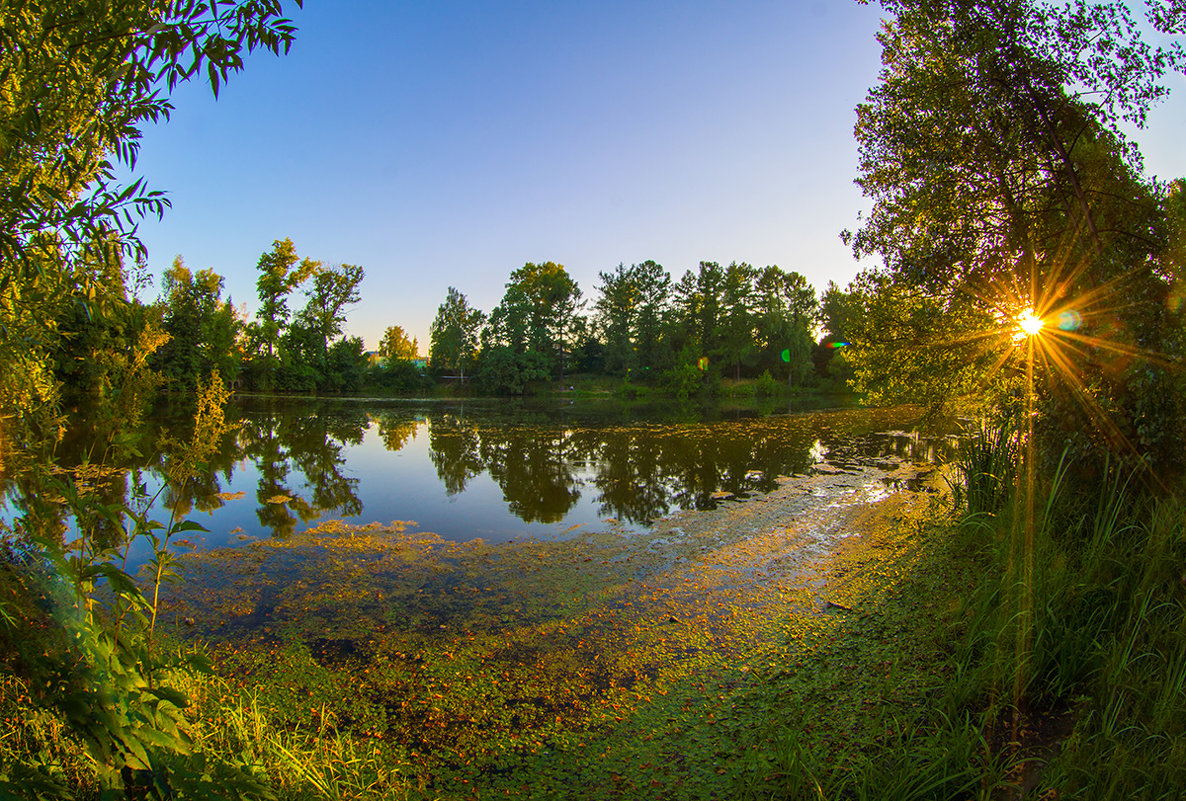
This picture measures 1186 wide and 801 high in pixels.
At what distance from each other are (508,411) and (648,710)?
26321 mm

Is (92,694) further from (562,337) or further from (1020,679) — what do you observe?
(562,337)

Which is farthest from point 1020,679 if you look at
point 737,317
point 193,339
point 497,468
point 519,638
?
point 737,317

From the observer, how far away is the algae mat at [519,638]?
3.09 metres

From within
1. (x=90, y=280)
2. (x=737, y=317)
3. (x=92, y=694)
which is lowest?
(x=92, y=694)

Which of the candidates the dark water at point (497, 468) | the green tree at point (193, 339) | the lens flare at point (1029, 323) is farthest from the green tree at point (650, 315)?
the lens flare at point (1029, 323)

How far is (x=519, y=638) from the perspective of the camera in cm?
A: 452

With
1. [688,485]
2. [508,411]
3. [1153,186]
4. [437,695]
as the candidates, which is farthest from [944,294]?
[508,411]

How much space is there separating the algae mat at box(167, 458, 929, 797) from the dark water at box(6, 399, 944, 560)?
1.06m

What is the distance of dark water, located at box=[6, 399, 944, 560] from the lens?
842cm

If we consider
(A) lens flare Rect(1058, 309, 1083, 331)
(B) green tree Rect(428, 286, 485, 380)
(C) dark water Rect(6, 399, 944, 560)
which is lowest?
(C) dark water Rect(6, 399, 944, 560)

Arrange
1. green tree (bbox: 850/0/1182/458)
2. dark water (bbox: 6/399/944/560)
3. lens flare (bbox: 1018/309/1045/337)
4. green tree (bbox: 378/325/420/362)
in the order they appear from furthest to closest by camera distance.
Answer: green tree (bbox: 378/325/420/362), dark water (bbox: 6/399/944/560), lens flare (bbox: 1018/309/1045/337), green tree (bbox: 850/0/1182/458)

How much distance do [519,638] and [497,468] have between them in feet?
27.1

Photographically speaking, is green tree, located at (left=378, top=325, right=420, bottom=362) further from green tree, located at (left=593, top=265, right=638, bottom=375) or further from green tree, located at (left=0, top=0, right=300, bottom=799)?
green tree, located at (left=0, top=0, right=300, bottom=799)

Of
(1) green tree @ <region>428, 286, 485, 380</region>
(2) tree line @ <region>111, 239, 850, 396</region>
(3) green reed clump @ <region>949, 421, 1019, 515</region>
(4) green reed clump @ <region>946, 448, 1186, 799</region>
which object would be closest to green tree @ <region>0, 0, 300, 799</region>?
(4) green reed clump @ <region>946, 448, 1186, 799</region>
